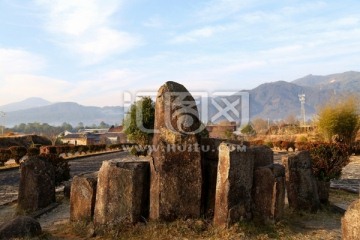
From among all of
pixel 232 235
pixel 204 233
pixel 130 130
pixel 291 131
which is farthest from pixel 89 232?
pixel 291 131

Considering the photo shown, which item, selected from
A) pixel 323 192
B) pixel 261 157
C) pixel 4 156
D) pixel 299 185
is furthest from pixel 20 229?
pixel 4 156

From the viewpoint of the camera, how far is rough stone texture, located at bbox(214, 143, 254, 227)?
328 inches

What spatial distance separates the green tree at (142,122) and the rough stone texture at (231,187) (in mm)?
19885

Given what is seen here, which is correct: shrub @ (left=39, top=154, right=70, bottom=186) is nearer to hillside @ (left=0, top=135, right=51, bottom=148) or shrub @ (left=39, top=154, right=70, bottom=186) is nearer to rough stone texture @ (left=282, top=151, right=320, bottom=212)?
rough stone texture @ (left=282, top=151, right=320, bottom=212)

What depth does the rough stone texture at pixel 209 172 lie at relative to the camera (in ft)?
29.5

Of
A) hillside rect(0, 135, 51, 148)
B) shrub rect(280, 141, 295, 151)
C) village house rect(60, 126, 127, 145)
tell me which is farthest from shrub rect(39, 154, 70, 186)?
village house rect(60, 126, 127, 145)

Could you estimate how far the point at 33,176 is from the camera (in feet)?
37.8

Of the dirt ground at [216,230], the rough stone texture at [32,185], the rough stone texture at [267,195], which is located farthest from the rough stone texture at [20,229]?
the rough stone texture at [267,195]

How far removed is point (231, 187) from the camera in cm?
837

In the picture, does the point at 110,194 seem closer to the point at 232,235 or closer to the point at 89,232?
the point at 89,232

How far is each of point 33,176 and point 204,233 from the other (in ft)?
18.1

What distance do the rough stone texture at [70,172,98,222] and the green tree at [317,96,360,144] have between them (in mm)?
30979

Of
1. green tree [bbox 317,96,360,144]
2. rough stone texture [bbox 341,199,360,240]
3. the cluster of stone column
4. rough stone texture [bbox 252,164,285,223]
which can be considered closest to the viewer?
rough stone texture [bbox 341,199,360,240]

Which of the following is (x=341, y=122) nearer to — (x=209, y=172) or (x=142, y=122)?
(x=142, y=122)
